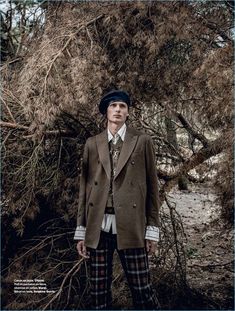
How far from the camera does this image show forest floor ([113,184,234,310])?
2.53 m

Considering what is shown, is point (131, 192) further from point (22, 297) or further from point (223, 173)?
point (22, 297)

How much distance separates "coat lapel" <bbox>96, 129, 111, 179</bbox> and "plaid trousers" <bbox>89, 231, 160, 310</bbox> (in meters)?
0.32

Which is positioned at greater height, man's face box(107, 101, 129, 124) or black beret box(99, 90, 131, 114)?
black beret box(99, 90, 131, 114)

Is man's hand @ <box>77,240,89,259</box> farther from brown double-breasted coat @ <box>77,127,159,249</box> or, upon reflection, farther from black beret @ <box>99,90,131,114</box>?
black beret @ <box>99,90,131,114</box>

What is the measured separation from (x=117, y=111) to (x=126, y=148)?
0.63ft

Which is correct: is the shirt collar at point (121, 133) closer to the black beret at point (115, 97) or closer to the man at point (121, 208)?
the man at point (121, 208)

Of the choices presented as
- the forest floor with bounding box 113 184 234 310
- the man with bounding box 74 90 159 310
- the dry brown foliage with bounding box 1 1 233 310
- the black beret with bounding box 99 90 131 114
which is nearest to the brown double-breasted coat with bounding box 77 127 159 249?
the man with bounding box 74 90 159 310

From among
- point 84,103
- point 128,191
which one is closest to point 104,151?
point 128,191

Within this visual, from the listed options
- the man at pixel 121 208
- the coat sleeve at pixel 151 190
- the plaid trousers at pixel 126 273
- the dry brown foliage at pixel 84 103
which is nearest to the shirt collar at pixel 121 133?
the man at pixel 121 208

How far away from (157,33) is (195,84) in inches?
14.8

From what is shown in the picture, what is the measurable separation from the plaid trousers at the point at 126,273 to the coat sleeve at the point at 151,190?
164 millimetres

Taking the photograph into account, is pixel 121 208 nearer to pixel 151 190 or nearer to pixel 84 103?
pixel 151 190

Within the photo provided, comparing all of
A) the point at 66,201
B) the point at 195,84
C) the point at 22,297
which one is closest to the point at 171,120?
the point at 195,84

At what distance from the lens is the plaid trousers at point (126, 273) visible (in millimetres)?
1952
